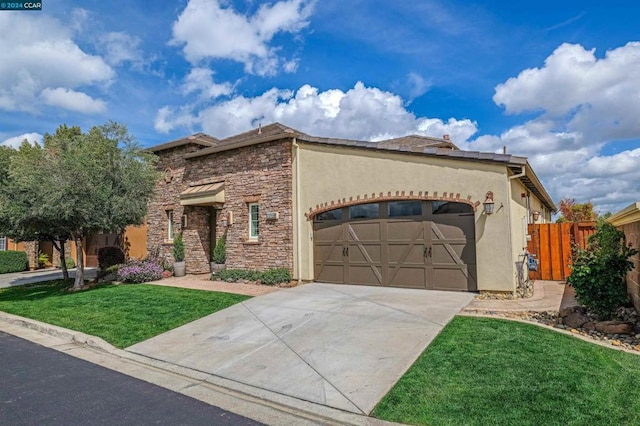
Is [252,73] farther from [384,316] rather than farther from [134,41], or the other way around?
[384,316]

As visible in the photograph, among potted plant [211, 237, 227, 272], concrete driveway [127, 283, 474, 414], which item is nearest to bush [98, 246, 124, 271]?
potted plant [211, 237, 227, 272]

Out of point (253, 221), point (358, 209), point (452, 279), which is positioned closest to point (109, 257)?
point (253, 221)

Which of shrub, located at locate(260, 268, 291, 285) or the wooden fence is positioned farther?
the wooden fence

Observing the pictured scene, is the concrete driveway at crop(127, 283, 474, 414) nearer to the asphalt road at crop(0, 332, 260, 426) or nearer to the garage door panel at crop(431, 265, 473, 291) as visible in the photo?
the garage door panel at crop(431, 265, 473, 291)

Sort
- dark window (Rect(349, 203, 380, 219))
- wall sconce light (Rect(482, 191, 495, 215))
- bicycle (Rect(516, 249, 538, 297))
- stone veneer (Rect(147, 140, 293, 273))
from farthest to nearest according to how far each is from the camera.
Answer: stone veneer (Rect(147, 140, 293, 273)), dark window (Rect(349, 203, 380, 219)), bicycle (Rect(516, 249, 538, 297)), wall sconce light (Rect(482, 191, 495, 215))

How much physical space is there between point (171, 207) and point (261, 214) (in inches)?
229

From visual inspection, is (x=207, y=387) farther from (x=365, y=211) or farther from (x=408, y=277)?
(x=365, y=211)

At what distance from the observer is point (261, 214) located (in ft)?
47.1

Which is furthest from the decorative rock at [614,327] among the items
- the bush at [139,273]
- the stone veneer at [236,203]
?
the bush at [139,273]

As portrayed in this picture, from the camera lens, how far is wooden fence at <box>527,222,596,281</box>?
13.5 m

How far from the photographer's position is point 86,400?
4965 mm

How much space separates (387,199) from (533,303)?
4565 millimetres

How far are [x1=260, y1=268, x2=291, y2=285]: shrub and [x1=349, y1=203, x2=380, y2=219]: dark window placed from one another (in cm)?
301

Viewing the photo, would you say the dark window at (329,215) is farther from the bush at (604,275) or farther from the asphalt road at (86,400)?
the asphalt road at (86,400)
